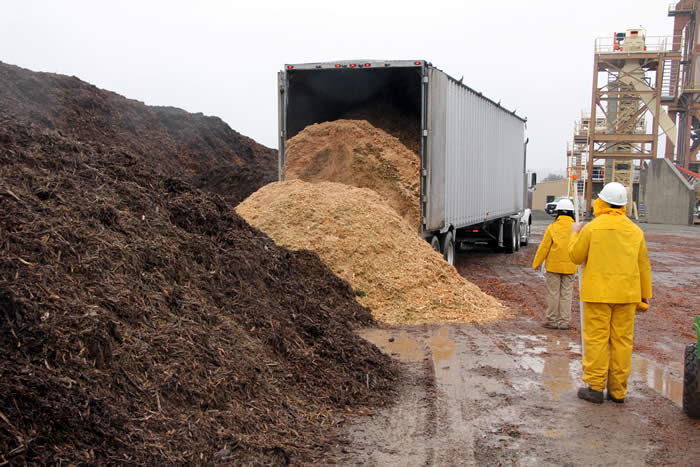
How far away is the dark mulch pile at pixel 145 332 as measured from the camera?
339 centimetres

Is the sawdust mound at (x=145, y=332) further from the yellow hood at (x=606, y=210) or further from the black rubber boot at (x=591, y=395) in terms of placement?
the yellow hood at (x=606, y=210)

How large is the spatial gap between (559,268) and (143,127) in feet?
73.6

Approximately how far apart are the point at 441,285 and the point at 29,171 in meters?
6.42

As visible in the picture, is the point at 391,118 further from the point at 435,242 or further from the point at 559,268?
the point at 559,268

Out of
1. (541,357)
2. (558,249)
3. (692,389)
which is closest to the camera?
(692,389)

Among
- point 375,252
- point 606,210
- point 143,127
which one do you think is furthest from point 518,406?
point 143,127

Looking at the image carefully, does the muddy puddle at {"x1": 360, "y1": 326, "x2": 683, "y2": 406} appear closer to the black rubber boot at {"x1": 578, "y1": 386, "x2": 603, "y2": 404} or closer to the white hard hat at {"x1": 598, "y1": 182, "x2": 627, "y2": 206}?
the black rubber boot at {"x1": 578, "y1": 386, "x2": 603, "y2": 404}

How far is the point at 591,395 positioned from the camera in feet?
18.2

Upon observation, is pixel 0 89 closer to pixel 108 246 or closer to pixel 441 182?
pixel 441 182

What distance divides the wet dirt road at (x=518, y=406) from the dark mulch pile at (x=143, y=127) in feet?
39.9

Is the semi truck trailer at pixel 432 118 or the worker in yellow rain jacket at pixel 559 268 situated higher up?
the semi truck trailer at pixel 432 118

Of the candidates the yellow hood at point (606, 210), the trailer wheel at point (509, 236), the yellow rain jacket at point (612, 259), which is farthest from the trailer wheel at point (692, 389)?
the trailer wheel at point (509, 236)

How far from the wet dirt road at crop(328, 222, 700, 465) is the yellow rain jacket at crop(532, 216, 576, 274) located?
0.90m

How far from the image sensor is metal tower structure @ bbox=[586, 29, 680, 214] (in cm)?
4181
